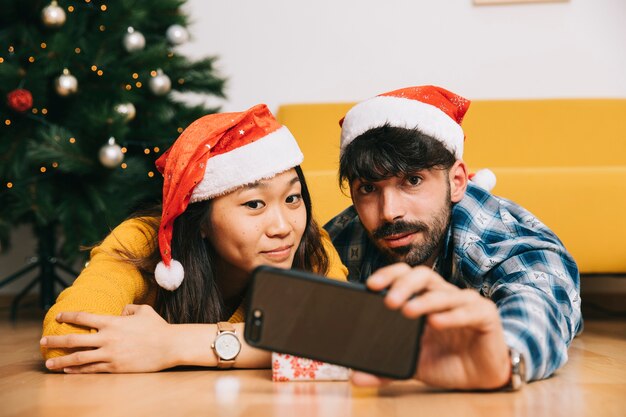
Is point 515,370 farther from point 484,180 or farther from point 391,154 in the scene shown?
point 484,180

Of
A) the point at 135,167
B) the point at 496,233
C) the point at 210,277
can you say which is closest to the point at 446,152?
the point at 496,233

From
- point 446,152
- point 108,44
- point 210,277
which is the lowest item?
point 210,277

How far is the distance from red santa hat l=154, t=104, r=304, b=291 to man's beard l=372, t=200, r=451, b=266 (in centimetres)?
24

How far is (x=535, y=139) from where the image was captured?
2.37m

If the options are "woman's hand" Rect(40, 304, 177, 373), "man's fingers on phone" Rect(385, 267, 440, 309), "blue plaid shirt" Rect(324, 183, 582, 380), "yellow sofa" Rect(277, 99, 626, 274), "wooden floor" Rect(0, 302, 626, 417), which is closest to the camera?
"man's fingers on phone" Rect(385, 267, 440, 309)

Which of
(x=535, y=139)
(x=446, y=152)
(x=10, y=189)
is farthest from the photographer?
(x=535, y=139)

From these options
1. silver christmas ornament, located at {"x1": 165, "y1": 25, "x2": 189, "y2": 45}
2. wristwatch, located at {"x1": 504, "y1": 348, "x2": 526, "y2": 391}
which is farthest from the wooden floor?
silver christmas ornament, located at {"x1": 165, "y1": 25, "x2": 189, "y2": 45}

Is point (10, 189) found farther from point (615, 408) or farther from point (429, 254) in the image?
point (615, 408)

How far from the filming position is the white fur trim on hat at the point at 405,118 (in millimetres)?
1386

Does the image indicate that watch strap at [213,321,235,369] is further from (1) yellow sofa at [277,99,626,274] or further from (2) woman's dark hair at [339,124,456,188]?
(1) yellow sofa at [277,99,626,274]

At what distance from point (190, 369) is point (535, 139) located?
5.58 ft

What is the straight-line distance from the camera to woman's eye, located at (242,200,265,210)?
3.99 feet

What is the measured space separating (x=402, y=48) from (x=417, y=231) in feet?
4.83

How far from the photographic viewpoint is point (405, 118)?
1387mm
